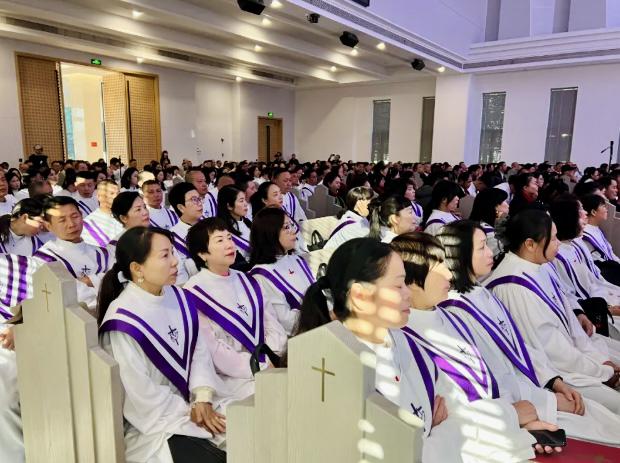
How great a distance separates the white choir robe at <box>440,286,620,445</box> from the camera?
1915mm

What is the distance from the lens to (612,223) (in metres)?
5.18

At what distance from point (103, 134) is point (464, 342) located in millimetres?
13621

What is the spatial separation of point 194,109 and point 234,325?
13495mm

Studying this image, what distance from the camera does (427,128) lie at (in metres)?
15.9

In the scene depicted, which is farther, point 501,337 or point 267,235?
point 267,235

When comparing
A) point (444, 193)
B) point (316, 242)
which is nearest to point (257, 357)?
point (316, 242)

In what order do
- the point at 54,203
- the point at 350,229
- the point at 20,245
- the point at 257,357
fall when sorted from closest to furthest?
the point at 257,357, the point at 54,203, the point at 20,245, the point at 350,229

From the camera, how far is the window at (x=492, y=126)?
14250mm

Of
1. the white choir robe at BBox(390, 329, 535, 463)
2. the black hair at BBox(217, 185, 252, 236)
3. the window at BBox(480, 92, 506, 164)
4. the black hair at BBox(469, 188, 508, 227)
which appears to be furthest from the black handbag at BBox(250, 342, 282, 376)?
the window at BBox(480, 92, 506, 164)

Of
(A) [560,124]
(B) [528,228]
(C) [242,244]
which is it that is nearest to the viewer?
(B) [528,228]

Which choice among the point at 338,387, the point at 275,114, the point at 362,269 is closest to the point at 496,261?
the point at 362,269

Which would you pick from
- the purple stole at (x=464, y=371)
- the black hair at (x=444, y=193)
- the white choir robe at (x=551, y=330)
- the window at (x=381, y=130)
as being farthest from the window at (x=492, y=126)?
the purple stole at (x=464, y=371)

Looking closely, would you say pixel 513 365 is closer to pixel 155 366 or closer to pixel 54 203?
pixel 155 366

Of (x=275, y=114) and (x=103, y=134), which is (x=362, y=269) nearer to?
(x=103, y=134)
